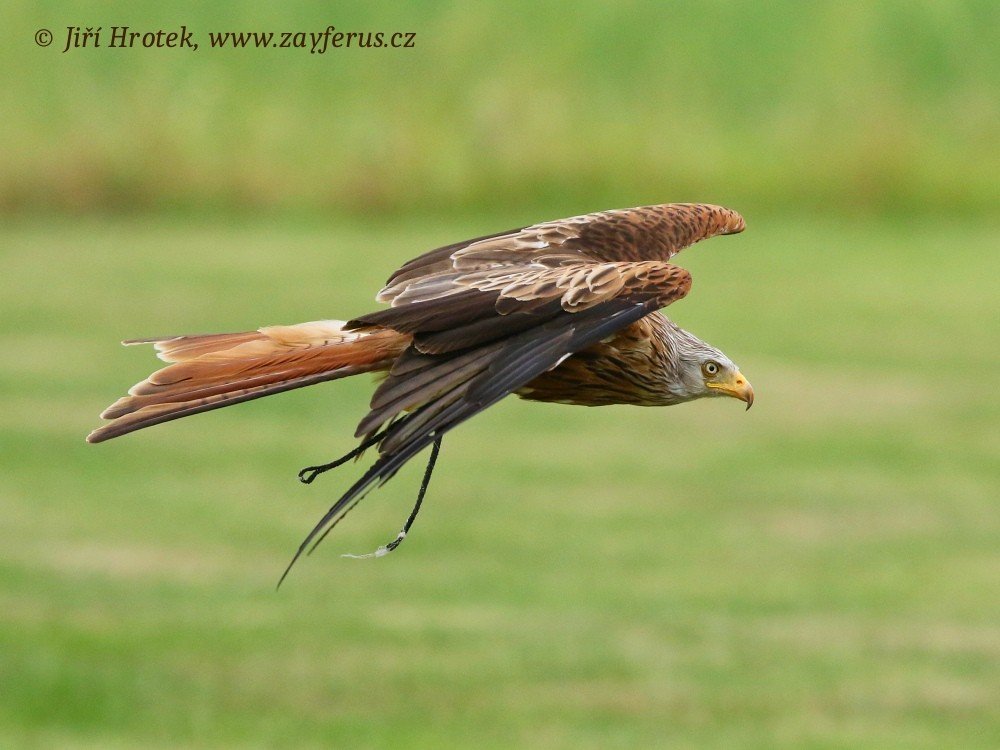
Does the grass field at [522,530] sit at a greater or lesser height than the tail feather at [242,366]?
lesser

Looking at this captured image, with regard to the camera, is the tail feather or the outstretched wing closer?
the outstretched wing

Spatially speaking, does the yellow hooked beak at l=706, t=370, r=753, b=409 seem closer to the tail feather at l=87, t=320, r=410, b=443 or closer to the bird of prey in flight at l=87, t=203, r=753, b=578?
the bird of prey in flight at l=87, t=203, r=753, b=578

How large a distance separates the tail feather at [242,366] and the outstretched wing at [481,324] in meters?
0.11

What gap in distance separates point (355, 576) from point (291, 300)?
13106mm

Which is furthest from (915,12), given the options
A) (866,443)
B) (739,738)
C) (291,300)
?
(739,738)

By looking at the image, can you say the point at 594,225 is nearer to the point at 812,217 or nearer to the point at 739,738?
the point at 739,738

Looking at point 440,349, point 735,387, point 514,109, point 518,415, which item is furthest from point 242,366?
point 514,109

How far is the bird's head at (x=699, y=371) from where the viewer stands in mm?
6609

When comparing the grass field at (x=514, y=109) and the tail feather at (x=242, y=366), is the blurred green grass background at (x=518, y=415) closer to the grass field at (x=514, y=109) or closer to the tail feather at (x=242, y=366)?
the grass field at (x=514, y=109)

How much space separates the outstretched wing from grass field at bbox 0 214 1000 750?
13341 mm

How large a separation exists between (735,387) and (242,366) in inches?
72.8

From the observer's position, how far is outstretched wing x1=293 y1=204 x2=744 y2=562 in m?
5.28

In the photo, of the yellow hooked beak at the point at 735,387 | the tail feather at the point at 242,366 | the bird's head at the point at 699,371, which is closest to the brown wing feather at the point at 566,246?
the tail feather at the point at 242,366

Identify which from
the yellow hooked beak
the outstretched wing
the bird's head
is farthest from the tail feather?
the yellow hooked beak
